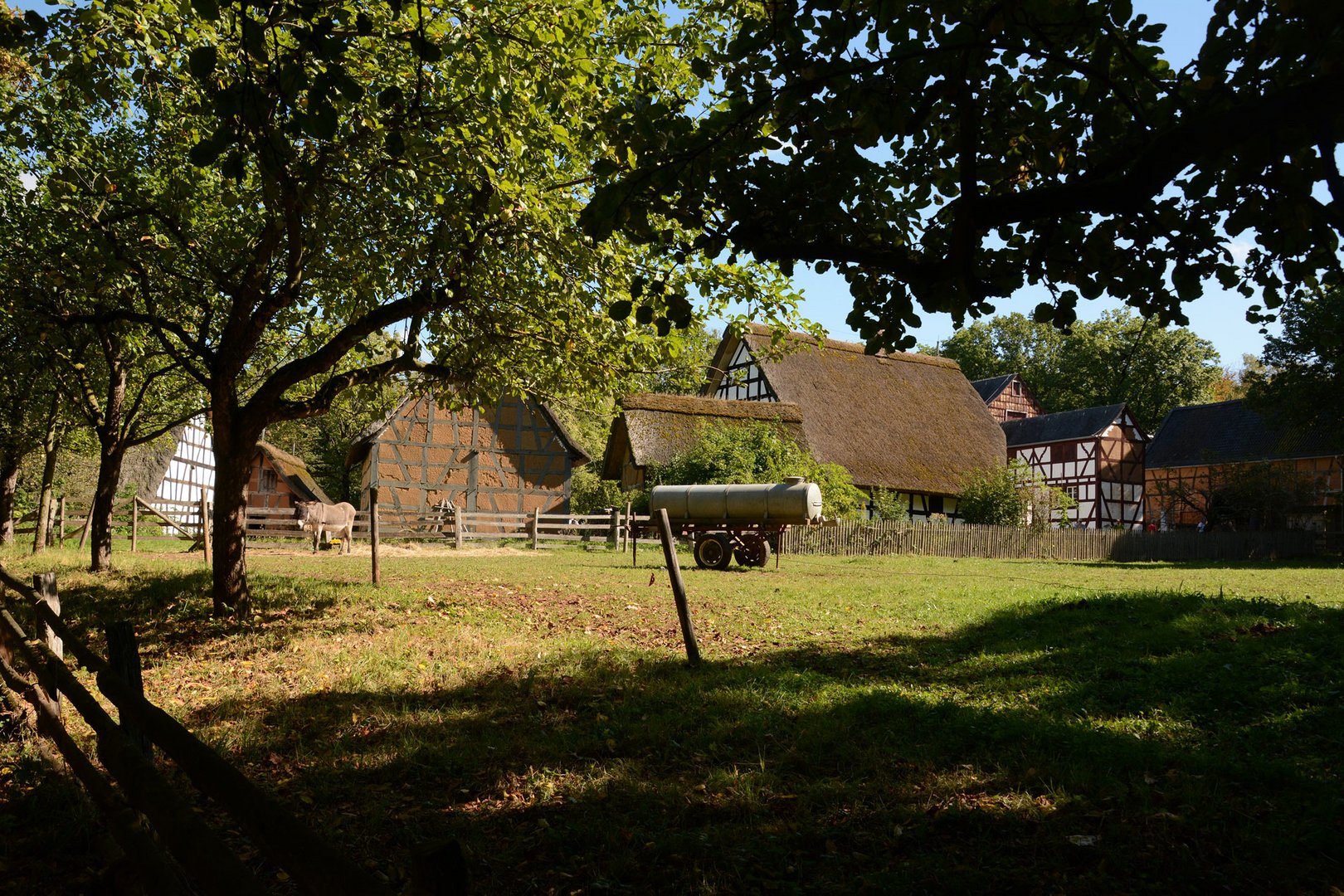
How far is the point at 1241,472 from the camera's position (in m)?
33.6

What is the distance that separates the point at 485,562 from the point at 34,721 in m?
14.3

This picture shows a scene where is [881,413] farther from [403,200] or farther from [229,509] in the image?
[403,200]

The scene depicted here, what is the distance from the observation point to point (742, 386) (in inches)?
1492

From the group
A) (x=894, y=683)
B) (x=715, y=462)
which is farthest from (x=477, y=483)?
(x=894, y=683)

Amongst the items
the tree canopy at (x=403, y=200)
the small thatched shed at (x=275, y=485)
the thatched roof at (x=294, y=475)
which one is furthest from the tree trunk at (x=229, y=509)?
the small thatched shed at (x=275, y=485)

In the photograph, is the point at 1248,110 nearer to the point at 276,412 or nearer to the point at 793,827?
the point at 793,827

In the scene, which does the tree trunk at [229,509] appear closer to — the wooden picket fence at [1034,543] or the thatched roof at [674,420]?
the wooden picket fence at [1034,543]

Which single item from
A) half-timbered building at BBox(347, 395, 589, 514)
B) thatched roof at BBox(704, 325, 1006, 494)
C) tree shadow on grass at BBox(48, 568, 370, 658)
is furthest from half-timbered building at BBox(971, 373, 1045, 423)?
tree shadow on grass at BBox(48, 568, 370, 658)

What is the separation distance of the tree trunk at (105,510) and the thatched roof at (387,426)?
48.4ft

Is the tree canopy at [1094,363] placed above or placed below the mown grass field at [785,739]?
above

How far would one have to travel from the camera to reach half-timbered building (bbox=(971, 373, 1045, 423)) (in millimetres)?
55812

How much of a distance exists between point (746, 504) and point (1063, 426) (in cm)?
3359

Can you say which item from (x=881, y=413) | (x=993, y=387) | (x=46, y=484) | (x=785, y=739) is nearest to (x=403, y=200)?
(x=785, y=739)

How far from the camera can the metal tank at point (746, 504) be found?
765 inches
